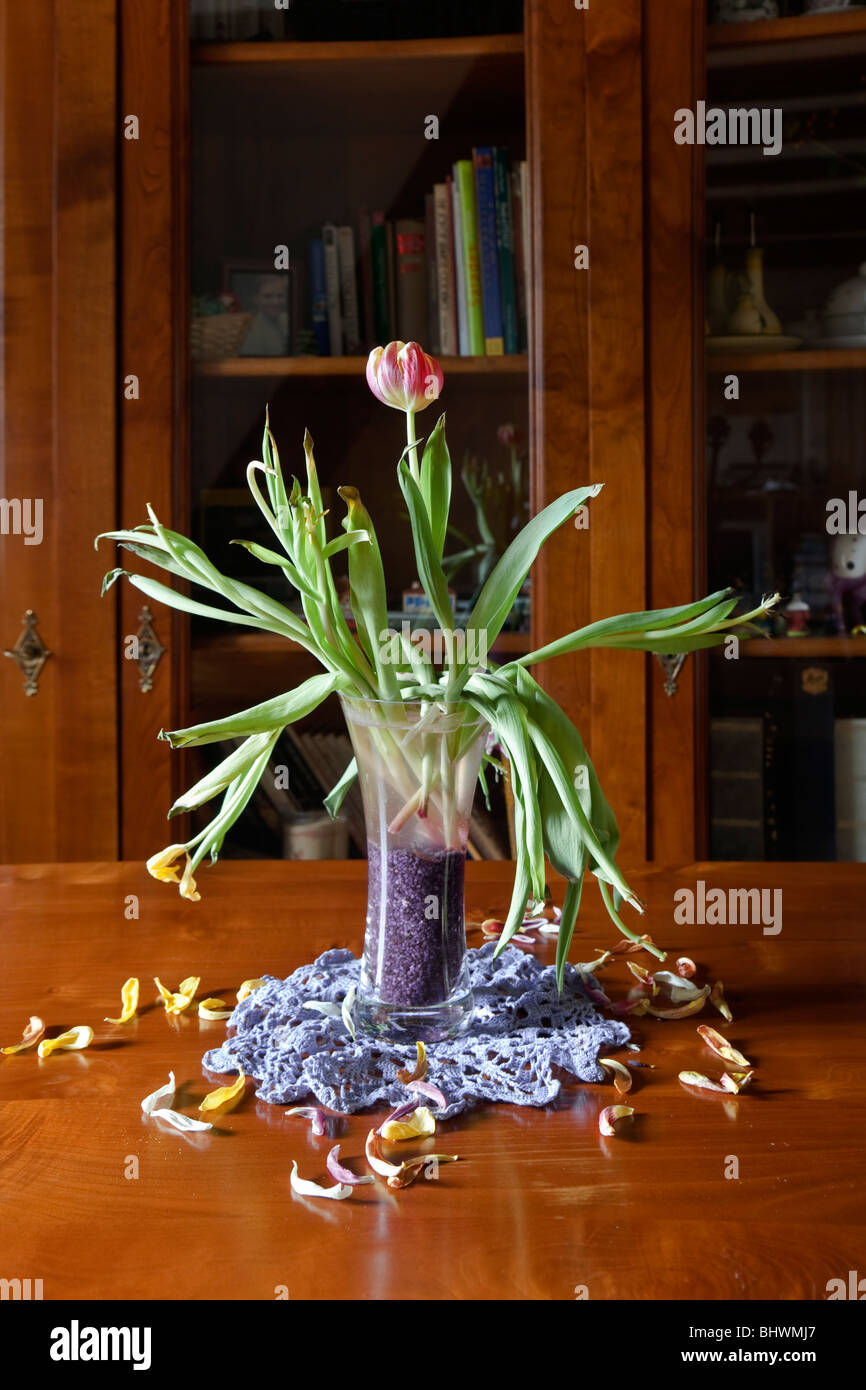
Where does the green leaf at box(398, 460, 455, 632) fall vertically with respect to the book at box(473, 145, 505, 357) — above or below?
below

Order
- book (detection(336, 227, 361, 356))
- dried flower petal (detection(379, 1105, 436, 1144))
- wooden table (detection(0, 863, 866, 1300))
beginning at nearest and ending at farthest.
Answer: wooden table (detection(0, 863, 866, 1300))
dried flower petal (detection(379, 1105, 436, 1144))
book (detection(336, 227, 361, 356))

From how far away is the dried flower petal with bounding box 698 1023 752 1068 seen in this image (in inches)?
30.8

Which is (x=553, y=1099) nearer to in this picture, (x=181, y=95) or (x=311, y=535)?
(x=311, y=535)

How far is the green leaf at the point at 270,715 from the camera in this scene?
79cm

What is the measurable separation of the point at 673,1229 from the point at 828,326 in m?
1.63

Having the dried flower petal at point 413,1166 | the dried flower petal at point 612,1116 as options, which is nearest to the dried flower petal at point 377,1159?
the dried flower petal at point 413,1166

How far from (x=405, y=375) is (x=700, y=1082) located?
0.45m

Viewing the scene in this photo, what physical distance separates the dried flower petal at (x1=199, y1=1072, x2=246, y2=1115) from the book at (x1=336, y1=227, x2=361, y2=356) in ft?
4.74

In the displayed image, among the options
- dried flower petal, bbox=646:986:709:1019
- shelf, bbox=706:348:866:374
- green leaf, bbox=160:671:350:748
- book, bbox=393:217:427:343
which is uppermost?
book, bbox=393:217:427:343

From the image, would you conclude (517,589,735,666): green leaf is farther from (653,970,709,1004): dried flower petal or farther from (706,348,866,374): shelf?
(706,348,866,374): shelf

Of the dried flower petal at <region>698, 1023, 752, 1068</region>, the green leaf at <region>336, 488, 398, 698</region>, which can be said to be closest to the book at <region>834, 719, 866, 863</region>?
the dried flower petal at <region>698, 1023, 752, 1068</region>

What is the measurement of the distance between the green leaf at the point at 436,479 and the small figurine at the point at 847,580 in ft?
4.12
